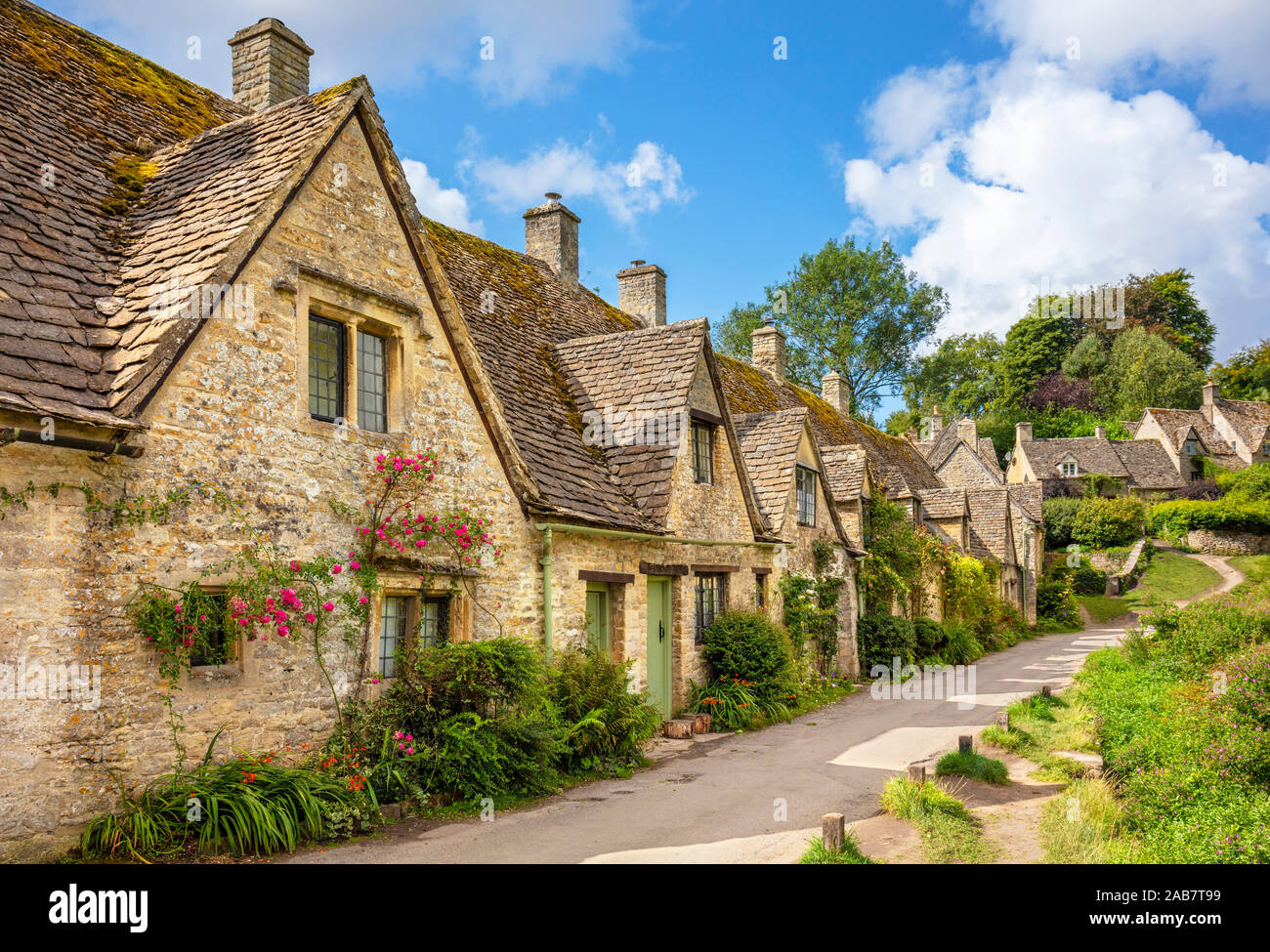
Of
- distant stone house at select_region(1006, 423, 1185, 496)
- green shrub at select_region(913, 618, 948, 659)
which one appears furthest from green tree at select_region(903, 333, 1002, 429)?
green shrub at select_region(913, 618, 948, 659)

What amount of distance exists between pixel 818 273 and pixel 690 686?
45409 mm

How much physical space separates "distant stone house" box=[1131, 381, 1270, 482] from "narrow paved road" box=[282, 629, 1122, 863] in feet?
175

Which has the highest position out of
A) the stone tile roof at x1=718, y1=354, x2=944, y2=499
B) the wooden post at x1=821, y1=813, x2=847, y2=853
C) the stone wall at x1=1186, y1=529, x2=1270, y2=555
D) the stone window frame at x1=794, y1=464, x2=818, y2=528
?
the stone tile roof at x1=718, y1=354, x2=944, y2=499

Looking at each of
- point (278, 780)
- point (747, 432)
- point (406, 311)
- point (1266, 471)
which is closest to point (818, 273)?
point (1266, 471)

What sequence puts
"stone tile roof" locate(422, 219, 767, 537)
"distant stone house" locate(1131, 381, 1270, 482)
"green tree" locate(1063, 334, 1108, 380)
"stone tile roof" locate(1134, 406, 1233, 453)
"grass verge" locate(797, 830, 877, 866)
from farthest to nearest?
"green tree" locate(1063, 334, 1108, 380), "stone tile roof" locate(1134, 406, 1233, 453), "distant stone house" locate(1131, 381, 1270, 482), "stone tile roof" locate(422, 219, 767, 537), "grass verge" locate(797, 830, 877, 866)

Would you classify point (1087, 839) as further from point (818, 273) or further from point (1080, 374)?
point (1080, 374)

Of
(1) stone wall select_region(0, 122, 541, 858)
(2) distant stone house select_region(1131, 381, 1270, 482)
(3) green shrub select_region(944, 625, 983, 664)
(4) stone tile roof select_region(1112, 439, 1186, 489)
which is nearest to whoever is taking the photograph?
(1) stone wall select_region(0, 122, 541, 858)

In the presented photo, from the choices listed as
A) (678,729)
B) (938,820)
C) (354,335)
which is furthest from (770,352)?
(938,820)

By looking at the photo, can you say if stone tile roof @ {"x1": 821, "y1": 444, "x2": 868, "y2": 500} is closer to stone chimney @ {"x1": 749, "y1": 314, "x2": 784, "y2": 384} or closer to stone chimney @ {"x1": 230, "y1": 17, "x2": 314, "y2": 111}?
stone chimney @ {"x1": 749, "y1": 314, "x2": 784, "y2": 384}

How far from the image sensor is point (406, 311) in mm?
10320

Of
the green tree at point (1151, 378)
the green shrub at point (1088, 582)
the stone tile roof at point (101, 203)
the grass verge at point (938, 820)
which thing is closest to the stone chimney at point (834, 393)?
the green shrub at point (1088, 582)

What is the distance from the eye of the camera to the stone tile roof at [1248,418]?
2445 inches

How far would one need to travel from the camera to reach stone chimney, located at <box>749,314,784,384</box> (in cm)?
3111

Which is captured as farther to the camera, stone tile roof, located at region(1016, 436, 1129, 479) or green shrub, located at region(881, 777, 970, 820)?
stone tile roof, located at region(1016, 436, 1129, 479)
